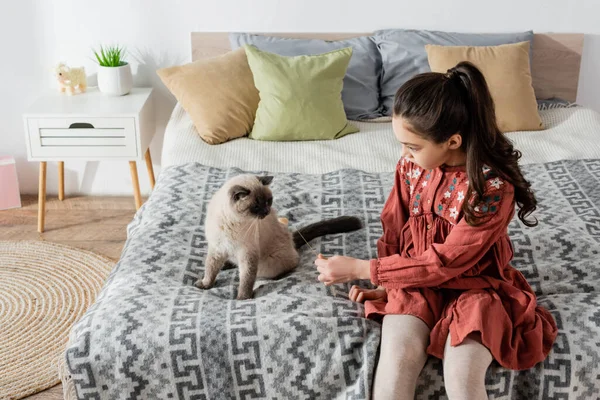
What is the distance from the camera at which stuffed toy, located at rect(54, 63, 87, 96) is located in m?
3.19

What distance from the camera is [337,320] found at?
170 cm

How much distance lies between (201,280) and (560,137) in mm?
1653

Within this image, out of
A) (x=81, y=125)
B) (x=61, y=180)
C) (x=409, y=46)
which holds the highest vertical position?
(x=409, y=46)

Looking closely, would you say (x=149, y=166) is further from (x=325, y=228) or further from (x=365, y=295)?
(x=365, y=295)

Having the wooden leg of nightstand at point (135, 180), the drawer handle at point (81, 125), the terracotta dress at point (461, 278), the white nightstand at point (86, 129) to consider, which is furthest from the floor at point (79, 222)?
the terracotta dress at point (461, 278)

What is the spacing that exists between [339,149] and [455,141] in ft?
3.98

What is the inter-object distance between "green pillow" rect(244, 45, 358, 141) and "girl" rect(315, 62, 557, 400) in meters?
1.21

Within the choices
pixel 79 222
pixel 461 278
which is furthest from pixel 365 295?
pixel 79 222

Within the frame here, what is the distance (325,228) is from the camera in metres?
2.16

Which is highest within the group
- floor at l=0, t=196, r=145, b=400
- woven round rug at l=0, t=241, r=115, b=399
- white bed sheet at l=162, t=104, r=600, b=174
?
white bed sheet at l=162, t=104, r=600, b=174

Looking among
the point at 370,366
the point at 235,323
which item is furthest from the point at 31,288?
the point at 370,366

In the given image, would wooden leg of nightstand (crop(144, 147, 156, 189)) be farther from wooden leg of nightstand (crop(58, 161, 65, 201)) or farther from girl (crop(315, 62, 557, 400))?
girl (crop(315, 62, 557, 400))

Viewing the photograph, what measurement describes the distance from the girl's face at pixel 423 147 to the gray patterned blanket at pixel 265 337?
402 millimetres

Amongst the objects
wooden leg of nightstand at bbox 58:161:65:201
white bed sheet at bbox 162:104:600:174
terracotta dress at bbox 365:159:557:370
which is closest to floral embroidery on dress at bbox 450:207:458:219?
terracotta dress at bbox 365:159:557:370
